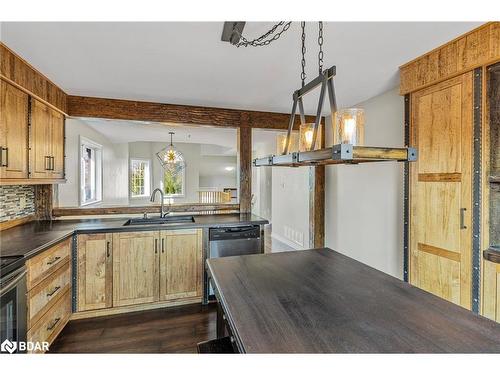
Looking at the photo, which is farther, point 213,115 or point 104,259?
point 213,115

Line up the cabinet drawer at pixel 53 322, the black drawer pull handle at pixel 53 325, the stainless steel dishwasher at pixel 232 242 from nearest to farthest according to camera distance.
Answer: the cabinet drawer at pixel 53 322 < the black drawer pull handle at pixel 53 325 < the stainless steel dishwasher at pixel 232 242

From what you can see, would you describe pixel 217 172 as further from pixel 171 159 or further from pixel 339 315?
pixel 339 315

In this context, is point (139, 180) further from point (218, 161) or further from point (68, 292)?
point (68, 292)

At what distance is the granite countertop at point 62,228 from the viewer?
6.40 feet

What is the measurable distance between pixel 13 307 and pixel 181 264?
1465 millimetres

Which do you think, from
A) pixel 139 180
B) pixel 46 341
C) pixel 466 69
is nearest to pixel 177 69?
pixel 466 69

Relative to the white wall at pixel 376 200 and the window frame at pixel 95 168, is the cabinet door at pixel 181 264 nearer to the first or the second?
the window frame at pixel 95 168

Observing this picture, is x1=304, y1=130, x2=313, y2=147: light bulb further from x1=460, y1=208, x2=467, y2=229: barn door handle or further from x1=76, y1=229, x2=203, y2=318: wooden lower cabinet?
x1=76, y1=229, x2=203, y2=318: wooden lower cabinet

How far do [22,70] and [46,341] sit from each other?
217 cm

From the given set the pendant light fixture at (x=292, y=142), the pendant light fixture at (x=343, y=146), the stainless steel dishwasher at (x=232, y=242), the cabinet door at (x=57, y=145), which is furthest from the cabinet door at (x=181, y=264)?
the pendant light fixture at (x=343, y=146)

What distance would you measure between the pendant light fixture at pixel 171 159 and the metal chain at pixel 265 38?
3.23 m

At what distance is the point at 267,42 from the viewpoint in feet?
6.05

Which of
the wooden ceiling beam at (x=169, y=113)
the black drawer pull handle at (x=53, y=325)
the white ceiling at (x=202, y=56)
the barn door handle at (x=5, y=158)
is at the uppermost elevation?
the white ceiling at (x=202, y=56)

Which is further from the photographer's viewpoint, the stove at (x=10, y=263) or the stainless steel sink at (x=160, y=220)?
the stainless steel sink at (x=160, y=220)
